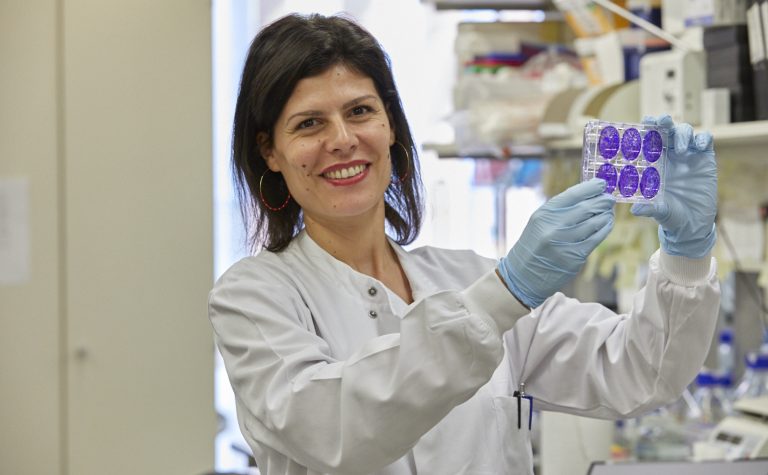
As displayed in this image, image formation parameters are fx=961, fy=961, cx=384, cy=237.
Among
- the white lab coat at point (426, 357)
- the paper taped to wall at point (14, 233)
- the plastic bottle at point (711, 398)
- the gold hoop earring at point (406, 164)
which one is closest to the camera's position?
the white lab coat at point (426, 357)

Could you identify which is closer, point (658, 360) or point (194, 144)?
point (658, 360)

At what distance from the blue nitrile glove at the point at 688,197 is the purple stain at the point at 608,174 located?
0.18 feet

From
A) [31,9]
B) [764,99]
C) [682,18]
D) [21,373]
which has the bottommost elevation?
[21,373]

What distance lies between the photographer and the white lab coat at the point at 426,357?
1188 mm

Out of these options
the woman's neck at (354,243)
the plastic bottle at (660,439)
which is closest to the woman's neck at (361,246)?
the woman's neck at (354,243)

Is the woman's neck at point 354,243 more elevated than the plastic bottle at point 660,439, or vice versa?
the woman's neck at point 354,243

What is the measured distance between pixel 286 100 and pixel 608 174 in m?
0.50

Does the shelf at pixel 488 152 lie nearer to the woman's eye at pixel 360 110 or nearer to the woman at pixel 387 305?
the woman at pixel 387 305

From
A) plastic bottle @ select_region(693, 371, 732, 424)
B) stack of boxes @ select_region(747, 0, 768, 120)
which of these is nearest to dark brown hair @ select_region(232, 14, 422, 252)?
stack of boxes @ select_region(747, 0, 768, 120)

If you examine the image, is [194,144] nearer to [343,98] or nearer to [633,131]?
[343,98]

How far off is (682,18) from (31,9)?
7.18 feet

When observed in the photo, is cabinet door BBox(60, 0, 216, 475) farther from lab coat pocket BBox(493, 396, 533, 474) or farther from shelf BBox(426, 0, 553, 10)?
lab coat pocket BBox(493, 396, 533, 474)

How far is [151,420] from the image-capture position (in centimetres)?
337

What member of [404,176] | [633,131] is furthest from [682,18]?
[633,131]
